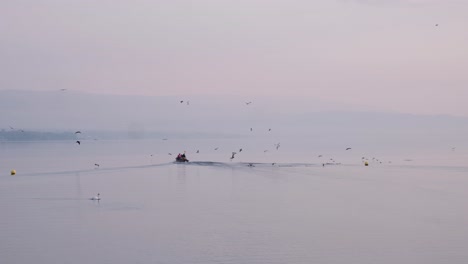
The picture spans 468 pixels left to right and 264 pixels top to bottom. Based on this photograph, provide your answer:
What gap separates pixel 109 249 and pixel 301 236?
971 cm

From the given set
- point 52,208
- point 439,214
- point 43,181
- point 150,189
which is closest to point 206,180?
point 150,189

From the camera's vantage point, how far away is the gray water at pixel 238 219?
28.0 metres

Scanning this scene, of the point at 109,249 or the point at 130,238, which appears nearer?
the point at 109,249

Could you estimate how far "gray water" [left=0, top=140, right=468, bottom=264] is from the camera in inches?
1103

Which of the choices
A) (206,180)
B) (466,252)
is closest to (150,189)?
(206,180)

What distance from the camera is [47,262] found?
27.0 m

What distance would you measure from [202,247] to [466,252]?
12153 mm

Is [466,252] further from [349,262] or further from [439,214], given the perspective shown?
[439,214]

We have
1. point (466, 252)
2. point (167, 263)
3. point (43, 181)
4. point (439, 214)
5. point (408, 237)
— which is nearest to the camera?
point (167, 263)

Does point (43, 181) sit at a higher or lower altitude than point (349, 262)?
A: higher

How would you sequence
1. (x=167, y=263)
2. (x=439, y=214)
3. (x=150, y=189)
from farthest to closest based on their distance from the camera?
(x=150, y=189) < (x=439, y=214) < (x=167, y=263)

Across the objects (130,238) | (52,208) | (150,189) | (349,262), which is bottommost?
(349,262)

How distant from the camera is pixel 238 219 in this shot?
120ft

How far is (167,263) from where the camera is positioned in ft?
85.5
